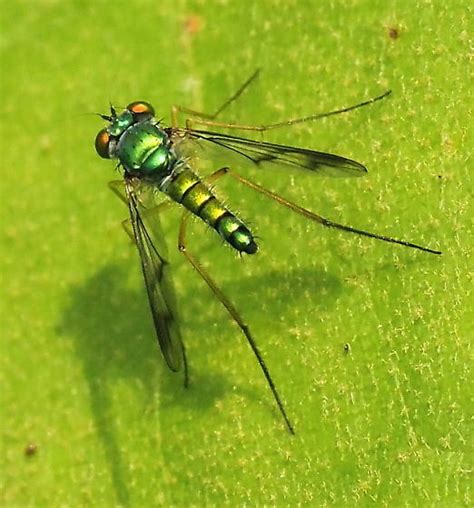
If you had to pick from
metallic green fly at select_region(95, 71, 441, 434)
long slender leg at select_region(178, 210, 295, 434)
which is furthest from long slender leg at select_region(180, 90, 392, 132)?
long slender leg at select_region(178, 210, 295, 434)

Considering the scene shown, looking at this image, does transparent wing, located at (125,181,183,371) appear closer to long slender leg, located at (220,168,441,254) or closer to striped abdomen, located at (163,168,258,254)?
striped abdomen, located at (163,168,258,254)

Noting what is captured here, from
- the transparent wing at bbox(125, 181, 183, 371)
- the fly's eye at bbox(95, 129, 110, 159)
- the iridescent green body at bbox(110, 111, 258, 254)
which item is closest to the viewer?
the transparent wing at bbox(125, 181, 183, 371)

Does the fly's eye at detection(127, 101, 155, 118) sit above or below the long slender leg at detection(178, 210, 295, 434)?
above

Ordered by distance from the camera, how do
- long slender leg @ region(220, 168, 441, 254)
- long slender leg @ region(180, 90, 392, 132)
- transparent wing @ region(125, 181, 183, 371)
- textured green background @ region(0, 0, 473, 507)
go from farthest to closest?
1. long slender leg @ region(180, 90, 392, 132)
2. transparent wing @ region(125, 181, 183, 371)
3. long slender leg @ region(220, 168, 441, 254)
4. textured green background @ region(0, 0, 473, 507)

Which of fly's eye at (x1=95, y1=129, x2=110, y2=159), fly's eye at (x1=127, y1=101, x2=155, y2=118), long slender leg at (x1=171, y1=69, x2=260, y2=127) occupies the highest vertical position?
long slender leg at (x1=171, y1=69, x2=260, y2=127)

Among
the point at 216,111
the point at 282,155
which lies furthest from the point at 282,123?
the point at 216,111

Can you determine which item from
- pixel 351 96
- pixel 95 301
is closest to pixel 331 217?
pixel 351 96

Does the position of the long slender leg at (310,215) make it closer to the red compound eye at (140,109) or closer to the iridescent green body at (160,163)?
the iridescent green body at (160,163)
